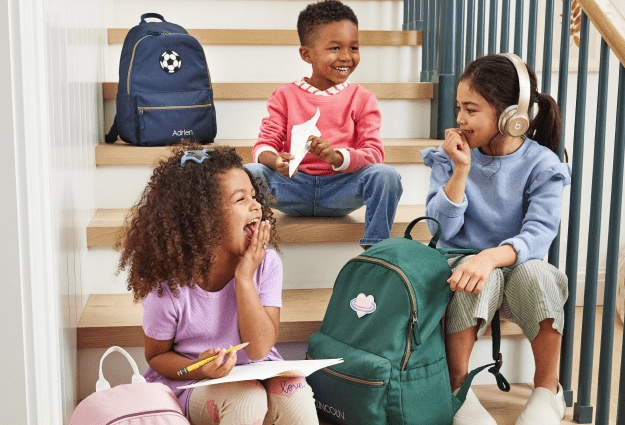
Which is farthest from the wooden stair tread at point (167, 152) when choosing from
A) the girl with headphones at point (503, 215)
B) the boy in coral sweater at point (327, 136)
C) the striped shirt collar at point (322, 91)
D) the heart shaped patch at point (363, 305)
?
the heart shaped patch at point (363, 305)

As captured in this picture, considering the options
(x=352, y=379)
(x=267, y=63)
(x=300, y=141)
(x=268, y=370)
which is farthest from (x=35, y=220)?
(x=267, y=63)

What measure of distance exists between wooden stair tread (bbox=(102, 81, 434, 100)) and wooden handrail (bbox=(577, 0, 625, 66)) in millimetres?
897

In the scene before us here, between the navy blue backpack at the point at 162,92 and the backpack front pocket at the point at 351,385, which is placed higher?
the navy blue backpack at the point at 162,92

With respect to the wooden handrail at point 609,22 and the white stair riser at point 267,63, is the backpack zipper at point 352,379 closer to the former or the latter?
the wooden handrail at point 609,22

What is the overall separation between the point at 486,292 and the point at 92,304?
99 cm

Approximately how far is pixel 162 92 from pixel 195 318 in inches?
41.4

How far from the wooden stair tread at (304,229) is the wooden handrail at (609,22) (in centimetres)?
73

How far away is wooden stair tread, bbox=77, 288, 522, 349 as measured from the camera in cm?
194

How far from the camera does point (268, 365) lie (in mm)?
1657

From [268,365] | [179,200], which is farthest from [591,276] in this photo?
[179,200]

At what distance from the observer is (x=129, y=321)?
1971mm

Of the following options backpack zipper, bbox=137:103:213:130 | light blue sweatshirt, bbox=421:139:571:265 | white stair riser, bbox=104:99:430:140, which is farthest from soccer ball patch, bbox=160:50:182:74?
light blue sweatshirt, bbox=421:139:571:265

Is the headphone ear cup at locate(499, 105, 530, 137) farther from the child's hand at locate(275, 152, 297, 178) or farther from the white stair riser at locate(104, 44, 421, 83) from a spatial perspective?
the white stair riser at locate(104, 44, 421, 83)

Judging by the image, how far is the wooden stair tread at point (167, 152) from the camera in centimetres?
239
